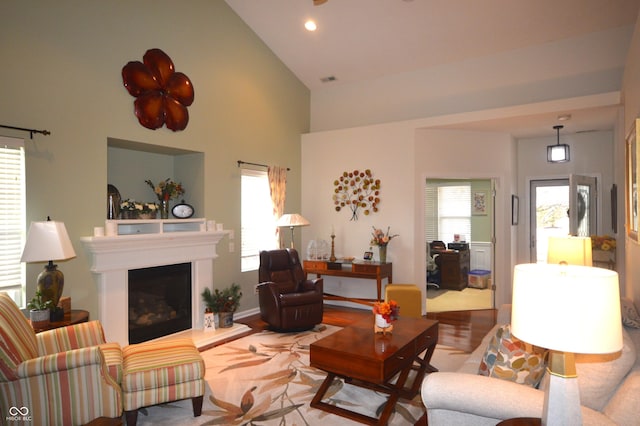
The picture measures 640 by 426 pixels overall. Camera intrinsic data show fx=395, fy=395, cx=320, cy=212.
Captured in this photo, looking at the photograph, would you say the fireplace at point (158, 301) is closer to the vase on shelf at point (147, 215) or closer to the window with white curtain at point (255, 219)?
the vase on shelf at point (147, 215)

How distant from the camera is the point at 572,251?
10.6ft

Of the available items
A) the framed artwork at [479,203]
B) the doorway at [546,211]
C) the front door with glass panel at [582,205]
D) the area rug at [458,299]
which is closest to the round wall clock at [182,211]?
the area rug at [458,299]

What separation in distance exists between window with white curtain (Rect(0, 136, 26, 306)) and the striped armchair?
1087 mm

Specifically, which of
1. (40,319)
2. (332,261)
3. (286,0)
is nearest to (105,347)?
(40,319)

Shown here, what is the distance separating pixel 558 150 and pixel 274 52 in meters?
4.63

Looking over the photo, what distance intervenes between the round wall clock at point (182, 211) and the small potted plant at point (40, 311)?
6.58 ft

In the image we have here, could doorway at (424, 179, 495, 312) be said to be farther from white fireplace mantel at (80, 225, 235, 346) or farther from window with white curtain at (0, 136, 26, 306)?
window with white curtain at (0, 136, 26, 306)

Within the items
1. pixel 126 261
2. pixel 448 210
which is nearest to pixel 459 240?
pixel 448 210

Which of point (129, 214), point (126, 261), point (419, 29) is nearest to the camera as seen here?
point (126, 261)

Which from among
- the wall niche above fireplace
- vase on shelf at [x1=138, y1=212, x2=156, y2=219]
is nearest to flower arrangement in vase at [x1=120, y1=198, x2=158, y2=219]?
vase on shelf at [x1=138, y1=212, x2=156, y2=219]

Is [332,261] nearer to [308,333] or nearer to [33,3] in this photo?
[308,333]

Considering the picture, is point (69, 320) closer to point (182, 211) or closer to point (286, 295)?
point (182, 211)

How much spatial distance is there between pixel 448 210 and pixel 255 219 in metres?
4.83

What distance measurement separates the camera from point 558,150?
5.91 meters
